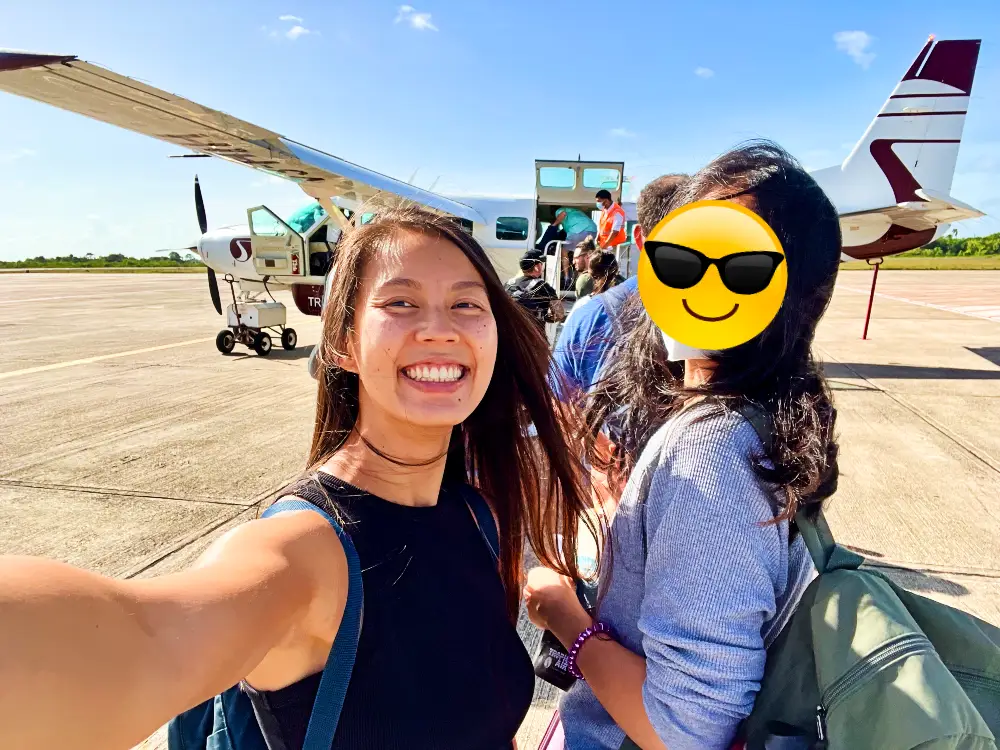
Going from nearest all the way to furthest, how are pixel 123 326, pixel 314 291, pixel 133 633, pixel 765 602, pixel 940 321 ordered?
1. pixel 133 633
2. pixel 765 602
3. pixel 314 291
4. pixel 123 326
5. pixel 940 321

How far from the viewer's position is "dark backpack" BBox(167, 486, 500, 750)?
2.64 ft

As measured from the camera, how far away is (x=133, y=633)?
0.63 meters

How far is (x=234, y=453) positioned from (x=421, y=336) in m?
4.35

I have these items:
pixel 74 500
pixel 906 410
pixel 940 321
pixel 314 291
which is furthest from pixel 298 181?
pixel 940 321

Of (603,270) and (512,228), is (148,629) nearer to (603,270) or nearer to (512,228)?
(603,270)

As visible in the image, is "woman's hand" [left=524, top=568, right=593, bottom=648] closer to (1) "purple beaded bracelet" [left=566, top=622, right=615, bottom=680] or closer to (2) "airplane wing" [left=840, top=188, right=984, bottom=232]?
(1) "purple beaded bracelet" [left=566, top=622, right=615, bottom=680]

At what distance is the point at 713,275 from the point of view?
95cm

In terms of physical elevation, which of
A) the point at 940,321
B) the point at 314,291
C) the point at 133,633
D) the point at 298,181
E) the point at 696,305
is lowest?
the point at 940,321

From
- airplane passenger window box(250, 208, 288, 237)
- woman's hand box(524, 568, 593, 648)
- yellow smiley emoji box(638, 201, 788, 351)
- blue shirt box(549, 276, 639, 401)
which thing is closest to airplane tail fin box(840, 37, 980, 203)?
blue shirt box(549, 276, 639, 401)

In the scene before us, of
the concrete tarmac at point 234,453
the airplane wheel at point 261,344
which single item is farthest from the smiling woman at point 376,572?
the airplane wheel at point 261,344

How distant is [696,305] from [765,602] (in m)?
0.48

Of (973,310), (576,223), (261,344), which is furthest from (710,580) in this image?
(973,310)

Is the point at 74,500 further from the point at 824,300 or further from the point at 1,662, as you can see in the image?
the point at 824,300

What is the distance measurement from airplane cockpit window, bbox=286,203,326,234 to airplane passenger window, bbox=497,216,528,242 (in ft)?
16.4
